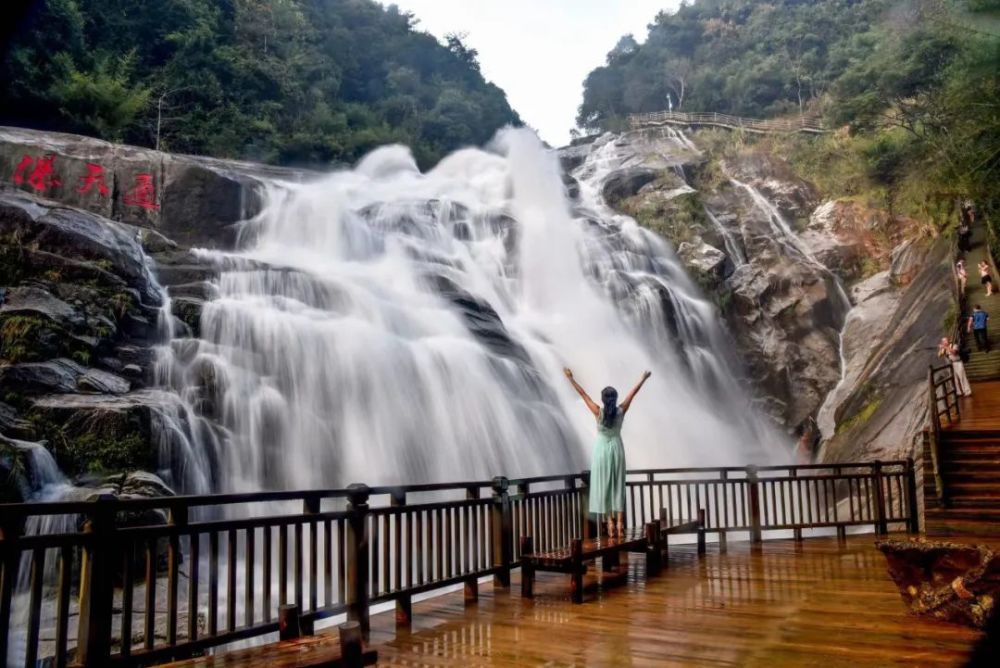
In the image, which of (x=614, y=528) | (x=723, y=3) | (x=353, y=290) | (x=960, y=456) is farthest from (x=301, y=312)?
(x=723, y=3)

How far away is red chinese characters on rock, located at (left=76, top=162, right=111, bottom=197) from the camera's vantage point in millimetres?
18453

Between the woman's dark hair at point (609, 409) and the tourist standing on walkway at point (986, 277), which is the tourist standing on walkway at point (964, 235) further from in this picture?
the woman's dark hair at point (609, 409)

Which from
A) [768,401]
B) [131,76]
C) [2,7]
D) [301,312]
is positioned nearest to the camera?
[2,7]

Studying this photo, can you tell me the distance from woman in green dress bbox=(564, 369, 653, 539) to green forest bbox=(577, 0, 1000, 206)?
502 inches

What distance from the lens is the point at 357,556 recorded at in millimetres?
4645

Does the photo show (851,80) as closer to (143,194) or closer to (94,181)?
(143,194)

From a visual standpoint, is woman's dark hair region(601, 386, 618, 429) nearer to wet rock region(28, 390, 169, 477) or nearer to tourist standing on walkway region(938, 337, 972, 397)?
wet rock region(28, 390, 169, 477)

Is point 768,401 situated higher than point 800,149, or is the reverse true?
point 800,149

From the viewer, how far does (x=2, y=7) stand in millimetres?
2156

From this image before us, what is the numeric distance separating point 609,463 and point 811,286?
19.8 metres

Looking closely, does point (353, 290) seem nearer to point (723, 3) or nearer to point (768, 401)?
point (768, 401)


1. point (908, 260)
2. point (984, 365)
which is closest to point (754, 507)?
point (984, 365)

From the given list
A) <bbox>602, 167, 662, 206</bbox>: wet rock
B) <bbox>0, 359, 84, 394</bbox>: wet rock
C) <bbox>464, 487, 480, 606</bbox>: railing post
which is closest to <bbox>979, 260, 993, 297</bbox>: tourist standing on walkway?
<bbox>602, 167, 662, 206</bbox>: wet rock

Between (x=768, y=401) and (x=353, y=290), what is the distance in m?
14.3
